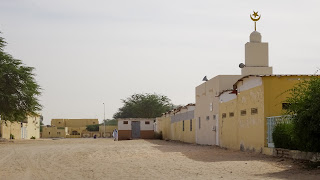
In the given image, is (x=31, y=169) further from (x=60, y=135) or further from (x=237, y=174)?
(x=60, y=135)

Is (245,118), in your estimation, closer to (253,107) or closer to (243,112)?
(243,112)

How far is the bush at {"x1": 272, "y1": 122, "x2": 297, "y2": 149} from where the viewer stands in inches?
824

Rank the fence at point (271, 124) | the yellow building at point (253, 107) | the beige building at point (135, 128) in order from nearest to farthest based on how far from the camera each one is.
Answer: the fence at point (271, 124), the yellow building at point (253, 107), the beige building at point (135, 128)

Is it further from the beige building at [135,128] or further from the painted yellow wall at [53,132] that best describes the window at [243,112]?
the painted yellow wall at [53,132]

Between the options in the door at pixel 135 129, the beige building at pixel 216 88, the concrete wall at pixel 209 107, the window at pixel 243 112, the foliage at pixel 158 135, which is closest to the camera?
the window at pixel 243 112

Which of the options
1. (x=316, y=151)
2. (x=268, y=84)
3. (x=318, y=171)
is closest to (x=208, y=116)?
(x=268, y=84)

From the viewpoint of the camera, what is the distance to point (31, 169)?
1817 cm

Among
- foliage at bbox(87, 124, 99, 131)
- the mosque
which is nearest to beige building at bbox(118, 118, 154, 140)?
the mosque

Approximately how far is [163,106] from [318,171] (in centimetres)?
9182

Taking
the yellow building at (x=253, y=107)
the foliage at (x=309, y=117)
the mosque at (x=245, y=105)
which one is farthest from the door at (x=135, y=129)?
the foliage at (x=309, y=117)

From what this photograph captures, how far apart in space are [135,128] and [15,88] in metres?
24.0

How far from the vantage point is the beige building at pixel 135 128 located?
229ft

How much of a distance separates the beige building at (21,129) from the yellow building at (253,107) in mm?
37136

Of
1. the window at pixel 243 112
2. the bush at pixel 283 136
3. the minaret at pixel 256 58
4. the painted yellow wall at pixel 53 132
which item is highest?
the minaret at pixel 256 58
